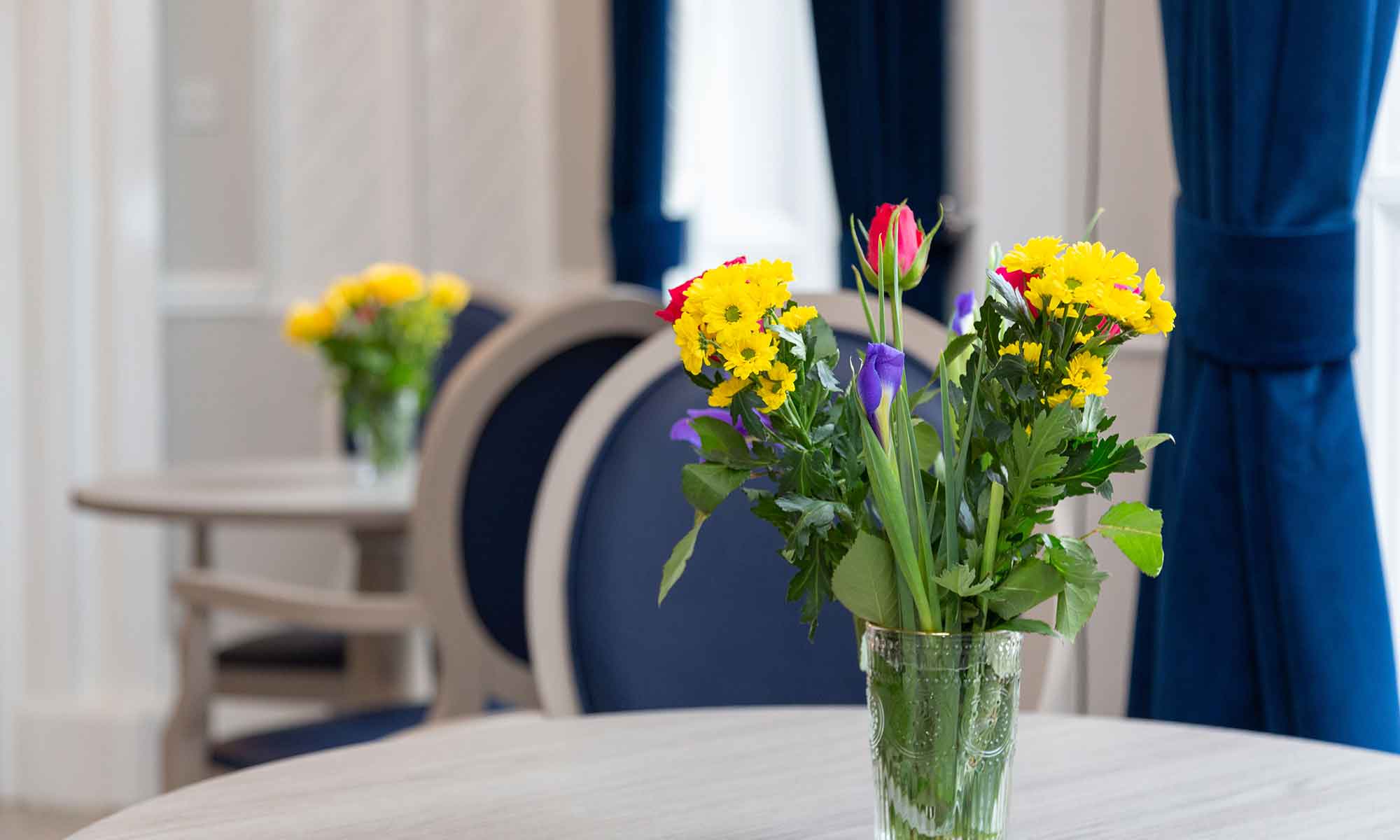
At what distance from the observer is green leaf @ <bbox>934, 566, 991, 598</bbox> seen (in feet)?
2.13

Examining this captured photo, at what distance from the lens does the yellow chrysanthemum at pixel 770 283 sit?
636 mm

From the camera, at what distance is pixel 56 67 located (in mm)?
3377

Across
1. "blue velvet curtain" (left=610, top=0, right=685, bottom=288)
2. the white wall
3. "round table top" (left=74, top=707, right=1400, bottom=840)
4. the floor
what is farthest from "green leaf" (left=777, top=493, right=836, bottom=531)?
the floor

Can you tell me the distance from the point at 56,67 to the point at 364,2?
2.43 ft

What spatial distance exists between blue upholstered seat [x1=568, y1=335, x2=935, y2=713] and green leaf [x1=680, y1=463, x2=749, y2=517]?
0.53 metres

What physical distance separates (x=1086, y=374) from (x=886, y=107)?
1800mm

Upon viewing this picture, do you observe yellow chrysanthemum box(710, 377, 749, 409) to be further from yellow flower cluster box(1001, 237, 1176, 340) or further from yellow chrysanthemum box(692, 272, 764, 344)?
yellow flower cluster box(1001, 237, 1176, 340)

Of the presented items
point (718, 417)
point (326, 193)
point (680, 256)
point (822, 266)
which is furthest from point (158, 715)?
point (718, 417)

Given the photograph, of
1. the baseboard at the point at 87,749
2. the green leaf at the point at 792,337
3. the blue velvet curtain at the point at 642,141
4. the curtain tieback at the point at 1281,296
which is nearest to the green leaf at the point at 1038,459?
the green leaf at the point at 792,337

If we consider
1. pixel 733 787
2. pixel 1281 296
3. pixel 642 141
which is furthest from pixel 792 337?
pixel 642 141

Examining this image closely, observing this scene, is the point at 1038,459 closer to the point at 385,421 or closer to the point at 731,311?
the point at 731,311

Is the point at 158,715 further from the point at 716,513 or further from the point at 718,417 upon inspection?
the point at 718,417

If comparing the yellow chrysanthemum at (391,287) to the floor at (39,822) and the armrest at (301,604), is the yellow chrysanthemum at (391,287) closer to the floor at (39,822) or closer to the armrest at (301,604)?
the armrest at (301,604)

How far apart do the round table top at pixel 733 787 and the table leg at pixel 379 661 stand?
1.35 meters
